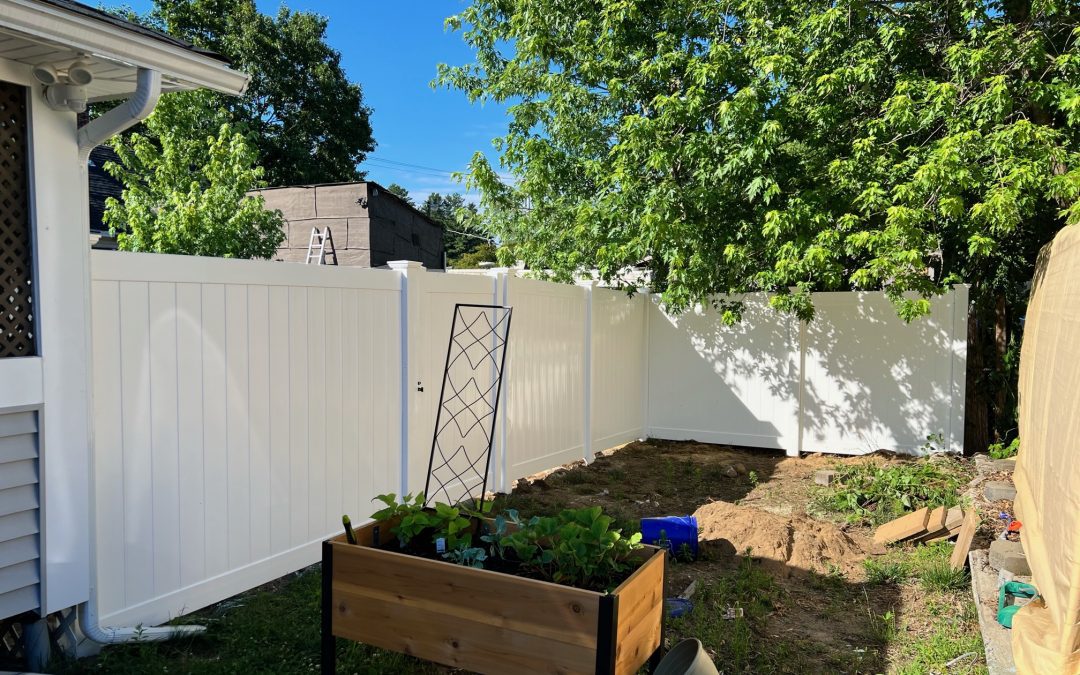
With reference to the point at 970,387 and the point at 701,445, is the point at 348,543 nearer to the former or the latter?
the point at 701,445

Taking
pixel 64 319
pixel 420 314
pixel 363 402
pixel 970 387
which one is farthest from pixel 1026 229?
pixel 64 319

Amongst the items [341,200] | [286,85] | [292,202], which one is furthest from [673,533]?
[286,85]

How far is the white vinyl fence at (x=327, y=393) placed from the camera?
3135mm

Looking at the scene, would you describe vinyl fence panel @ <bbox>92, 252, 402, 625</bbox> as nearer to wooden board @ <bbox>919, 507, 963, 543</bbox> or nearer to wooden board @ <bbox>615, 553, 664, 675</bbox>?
wooden board @ <bbox>615, 553, 664, 675</bbox>

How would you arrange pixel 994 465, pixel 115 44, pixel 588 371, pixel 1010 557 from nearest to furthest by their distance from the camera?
pixel 115 44, pixel 1010 557, pixel 994 465, pixel 588 371

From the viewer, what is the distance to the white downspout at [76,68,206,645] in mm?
2850

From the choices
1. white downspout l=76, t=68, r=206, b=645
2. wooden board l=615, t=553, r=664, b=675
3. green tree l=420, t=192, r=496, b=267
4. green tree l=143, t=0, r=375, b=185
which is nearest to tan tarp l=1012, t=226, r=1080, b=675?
wooden board l=615, t=553, r=664, b=675

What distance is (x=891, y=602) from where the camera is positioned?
3.91m

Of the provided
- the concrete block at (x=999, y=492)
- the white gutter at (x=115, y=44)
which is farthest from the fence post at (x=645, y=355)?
the white gutter at (x=115, y=44)

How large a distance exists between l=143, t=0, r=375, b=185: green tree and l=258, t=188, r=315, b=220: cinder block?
30.2 ft

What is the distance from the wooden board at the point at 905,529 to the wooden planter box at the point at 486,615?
2.74 m

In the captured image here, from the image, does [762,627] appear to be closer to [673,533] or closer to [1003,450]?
[673,533]

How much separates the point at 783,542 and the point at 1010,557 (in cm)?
125

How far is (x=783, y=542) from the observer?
4598 mm
